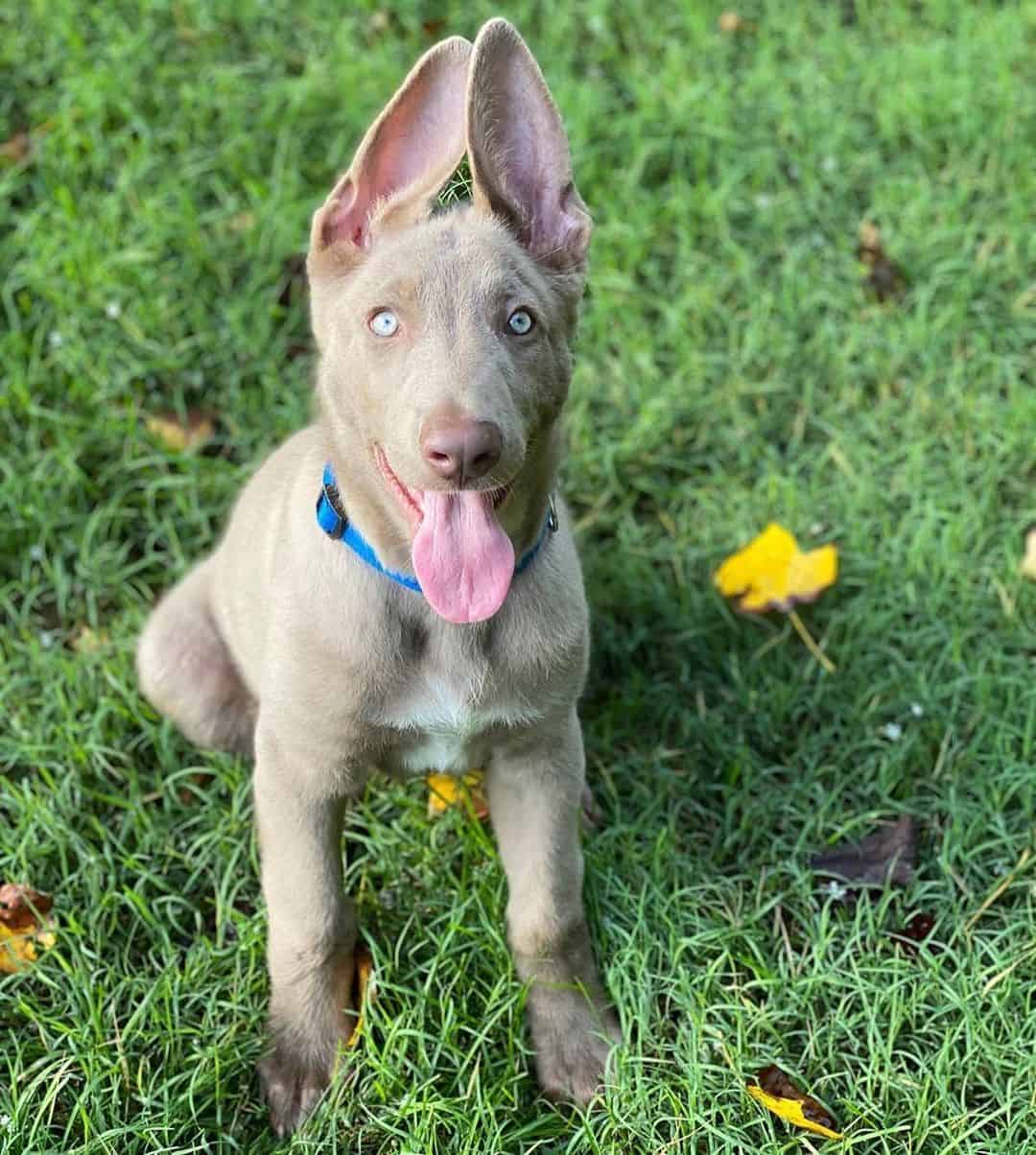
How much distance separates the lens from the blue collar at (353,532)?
3.22 m

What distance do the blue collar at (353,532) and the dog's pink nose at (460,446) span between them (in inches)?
16.2

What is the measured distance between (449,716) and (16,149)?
11.4ft

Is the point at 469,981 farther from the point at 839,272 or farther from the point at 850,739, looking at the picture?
the point at 839,272

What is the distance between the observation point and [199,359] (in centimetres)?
518

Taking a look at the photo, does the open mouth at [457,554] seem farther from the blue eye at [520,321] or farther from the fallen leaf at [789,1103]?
the fallen leaf at [789,1103]

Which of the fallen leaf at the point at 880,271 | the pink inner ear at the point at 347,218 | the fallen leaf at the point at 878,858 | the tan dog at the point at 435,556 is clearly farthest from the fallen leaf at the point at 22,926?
the fallen leaf at the point at 880,271

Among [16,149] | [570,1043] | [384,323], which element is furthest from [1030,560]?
[16,149]

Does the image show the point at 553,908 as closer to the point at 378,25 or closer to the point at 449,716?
the point at 449,716

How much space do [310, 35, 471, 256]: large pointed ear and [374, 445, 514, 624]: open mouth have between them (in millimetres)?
481

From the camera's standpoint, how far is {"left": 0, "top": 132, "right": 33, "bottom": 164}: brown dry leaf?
220 inches

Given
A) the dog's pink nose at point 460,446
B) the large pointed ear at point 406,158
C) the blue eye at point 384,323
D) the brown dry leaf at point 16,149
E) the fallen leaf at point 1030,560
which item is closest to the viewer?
the dog's pink nose at point 460,446

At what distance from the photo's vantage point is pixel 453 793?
403cm

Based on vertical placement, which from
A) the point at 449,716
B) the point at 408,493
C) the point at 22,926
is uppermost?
the point at 408,493

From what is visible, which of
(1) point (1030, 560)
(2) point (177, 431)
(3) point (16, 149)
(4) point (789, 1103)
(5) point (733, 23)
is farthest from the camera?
(5) point (733, 23)
